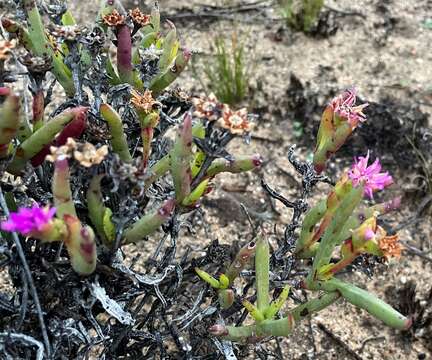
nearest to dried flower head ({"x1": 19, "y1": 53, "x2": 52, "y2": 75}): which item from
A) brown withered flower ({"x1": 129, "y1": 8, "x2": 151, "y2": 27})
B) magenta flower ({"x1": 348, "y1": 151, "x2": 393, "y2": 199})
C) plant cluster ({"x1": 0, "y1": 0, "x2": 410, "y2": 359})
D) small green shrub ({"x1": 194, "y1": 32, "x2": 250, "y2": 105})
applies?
plant cluster ({"x1": 0, "y1": 0, "x2": 410, "y2": 359})

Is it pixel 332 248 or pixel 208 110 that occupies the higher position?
pixel 208 110

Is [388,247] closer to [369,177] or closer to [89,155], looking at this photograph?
[369,177]

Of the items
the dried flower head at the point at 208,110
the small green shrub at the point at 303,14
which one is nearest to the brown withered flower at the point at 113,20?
the dried flower head at the point at 208,110

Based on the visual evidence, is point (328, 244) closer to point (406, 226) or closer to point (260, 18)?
point (406, 226)

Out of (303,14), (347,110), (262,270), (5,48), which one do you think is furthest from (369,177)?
(303,14)

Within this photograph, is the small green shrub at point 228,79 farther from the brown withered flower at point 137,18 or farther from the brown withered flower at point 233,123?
the brown withered flower at point 233,123

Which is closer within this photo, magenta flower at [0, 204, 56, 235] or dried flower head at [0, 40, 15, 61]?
magenta flower at [0, 204, 56, 235]

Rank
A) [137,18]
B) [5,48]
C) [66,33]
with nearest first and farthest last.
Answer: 1. [5,48]
2. [66,33]
3. [137,18]

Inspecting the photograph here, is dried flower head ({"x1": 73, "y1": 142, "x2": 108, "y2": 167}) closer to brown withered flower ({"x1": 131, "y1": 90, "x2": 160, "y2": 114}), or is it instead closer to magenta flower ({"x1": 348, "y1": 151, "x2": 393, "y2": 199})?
brown withered flower ({"x1": 131, "y1": 90, "x2": 160, "y2": 114})
